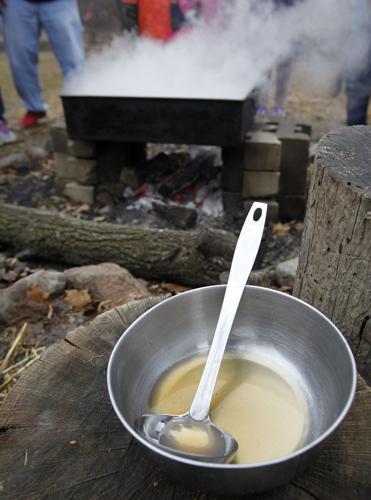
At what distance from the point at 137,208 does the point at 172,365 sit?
275cm

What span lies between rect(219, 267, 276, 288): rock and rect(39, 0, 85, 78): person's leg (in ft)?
10.1

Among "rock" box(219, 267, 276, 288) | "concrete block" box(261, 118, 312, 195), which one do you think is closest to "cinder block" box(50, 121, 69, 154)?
"concrete block" box(261, 118, 312, 195)

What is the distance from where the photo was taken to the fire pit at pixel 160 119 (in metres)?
3.01

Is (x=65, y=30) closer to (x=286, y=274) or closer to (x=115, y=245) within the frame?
(x=115, y=245)

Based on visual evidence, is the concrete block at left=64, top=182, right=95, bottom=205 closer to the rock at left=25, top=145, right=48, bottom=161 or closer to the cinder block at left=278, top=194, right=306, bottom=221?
the rock at left=25, top=145, right=48, bottom=161

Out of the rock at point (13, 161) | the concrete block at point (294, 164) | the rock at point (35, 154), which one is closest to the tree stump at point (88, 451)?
the concrete block at point (294, 164)

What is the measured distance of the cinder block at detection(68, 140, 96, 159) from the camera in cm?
363

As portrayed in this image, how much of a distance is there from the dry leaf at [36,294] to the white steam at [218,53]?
165cm

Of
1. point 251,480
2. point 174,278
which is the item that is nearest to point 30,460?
point 251,480

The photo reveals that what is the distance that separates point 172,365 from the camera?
3.55 ft

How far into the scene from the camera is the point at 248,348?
113 cm

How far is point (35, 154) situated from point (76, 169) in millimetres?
1146

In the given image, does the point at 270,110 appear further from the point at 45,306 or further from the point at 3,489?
the point at 3,489

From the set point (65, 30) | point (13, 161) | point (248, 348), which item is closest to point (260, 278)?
point (248, 348)
